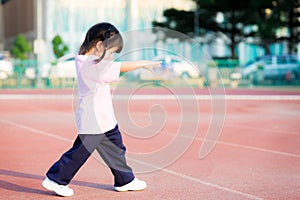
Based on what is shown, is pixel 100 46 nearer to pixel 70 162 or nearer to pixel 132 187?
pixel 70 162

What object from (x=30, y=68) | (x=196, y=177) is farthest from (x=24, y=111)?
(x=30, y=68)

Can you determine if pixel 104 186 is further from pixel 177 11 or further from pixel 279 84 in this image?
pixel 177 11

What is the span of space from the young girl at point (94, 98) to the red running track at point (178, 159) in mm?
334

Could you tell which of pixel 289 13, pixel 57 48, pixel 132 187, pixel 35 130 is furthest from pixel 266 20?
pixel 132 187

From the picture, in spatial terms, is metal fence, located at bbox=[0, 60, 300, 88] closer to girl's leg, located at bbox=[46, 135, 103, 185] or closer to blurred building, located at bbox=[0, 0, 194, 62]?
blurred building, located at bbox=[0, 0, 194, 62]

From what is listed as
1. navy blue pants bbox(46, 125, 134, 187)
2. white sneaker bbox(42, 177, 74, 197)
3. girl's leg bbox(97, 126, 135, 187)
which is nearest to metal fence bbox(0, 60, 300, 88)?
girl's leg bbox(97, 126, 135, 187)

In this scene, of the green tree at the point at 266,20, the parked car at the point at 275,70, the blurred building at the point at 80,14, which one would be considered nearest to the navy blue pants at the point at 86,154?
the parked car at the point at 275,70

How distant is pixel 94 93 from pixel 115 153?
670mm

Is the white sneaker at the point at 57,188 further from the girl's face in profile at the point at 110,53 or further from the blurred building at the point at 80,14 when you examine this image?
the blurred building at the point at 80,14

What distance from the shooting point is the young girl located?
6250 millimetres

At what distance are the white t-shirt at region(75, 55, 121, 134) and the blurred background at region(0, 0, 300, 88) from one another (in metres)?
14.7

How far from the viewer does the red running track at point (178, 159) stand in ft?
22.3

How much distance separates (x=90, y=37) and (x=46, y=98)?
21.6 m

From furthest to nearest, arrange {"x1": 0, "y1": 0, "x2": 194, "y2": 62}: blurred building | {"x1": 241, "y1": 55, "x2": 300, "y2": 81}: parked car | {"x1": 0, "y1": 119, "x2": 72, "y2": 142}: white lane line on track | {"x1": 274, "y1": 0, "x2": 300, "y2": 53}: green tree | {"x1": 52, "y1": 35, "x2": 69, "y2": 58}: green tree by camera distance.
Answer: {"x1": 0, "y1": 0, "x2": 194, "y2": 62}: blurred building < {"x1": 52, "y1": 35, "x2": 69, "y2": 58}: green tree < {"x1": 274, "y1": 0, "x2": 300, "y2": 53}: green tree < {"x1": 241, "y1": 55, "x2": 300, "y2": 81}: parked car < {"x1": 0, "y1": 119, "x2": 72, "y2": 142}: white lane line on track
